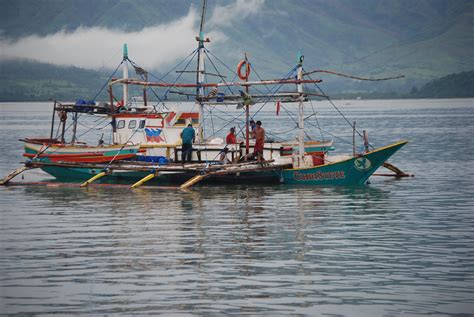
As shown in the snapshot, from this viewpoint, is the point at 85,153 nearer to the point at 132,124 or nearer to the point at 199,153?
the point at 132,124

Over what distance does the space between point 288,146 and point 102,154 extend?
10086 mm

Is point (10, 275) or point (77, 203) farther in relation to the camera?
point (77, 203)

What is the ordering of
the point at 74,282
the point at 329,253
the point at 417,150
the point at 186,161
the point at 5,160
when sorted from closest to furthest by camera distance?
the point at 74,282
the point at 329,253
the point at 186,161
the point at 5,160
the point at 417,150

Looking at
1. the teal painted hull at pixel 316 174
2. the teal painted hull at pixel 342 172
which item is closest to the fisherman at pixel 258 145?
the teal painted hull at pixel 316 174

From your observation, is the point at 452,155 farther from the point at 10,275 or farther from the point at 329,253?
the point at 10,275

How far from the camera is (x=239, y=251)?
24219mm

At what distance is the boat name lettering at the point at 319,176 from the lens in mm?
40094

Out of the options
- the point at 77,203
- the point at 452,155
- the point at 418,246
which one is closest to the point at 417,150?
the point at 452,155

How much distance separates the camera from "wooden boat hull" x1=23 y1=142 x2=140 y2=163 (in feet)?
148

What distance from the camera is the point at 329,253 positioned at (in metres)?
23.8

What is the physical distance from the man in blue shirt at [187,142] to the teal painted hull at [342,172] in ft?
16.6

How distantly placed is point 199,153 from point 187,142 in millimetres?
1017

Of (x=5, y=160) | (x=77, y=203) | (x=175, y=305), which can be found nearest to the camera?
(x=175, y=305)

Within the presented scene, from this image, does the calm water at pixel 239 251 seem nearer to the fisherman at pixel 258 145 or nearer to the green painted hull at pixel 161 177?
the green painted hull at pixel 161 177
